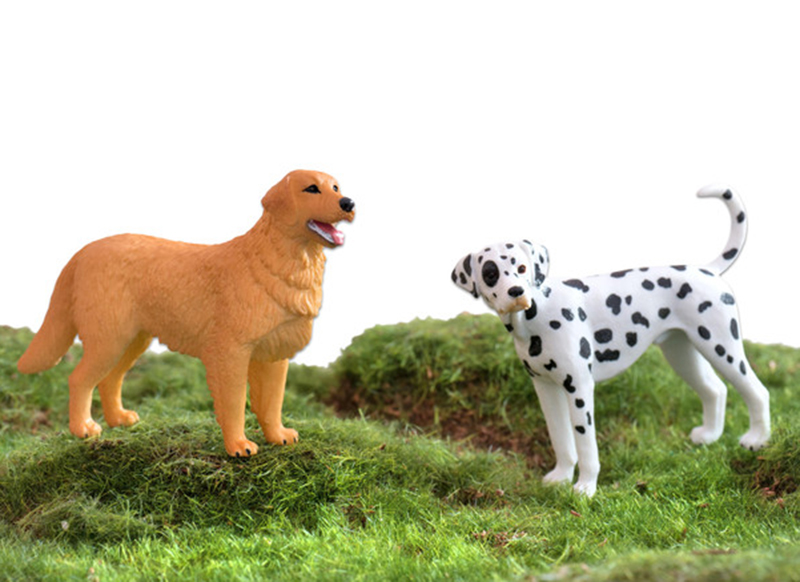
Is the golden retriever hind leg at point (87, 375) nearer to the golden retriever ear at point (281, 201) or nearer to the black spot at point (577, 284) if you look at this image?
→ the golden retriever ear at point (281, 201)

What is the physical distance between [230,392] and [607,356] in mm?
1780

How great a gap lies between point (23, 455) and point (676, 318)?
3.24 metres

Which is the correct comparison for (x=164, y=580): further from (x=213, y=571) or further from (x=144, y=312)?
(x=144, y=312)

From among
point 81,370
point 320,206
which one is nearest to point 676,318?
point 320,206

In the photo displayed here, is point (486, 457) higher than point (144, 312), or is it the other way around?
point (144, 312)

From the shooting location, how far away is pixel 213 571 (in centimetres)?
349

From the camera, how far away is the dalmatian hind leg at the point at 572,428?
4.42m

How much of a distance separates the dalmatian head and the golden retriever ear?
84 centimetres

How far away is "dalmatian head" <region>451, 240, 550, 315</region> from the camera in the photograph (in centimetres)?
414

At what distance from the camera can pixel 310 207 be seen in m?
4.04

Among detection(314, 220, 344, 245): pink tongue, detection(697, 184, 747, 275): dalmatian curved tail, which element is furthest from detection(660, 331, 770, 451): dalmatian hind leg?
detection(314, 220, 344, 245): pink tongue

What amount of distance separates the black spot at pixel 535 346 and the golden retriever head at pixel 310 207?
1.04 m

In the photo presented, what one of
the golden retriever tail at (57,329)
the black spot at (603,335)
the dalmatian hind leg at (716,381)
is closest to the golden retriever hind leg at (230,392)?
the golden retriever tail at (57,329)

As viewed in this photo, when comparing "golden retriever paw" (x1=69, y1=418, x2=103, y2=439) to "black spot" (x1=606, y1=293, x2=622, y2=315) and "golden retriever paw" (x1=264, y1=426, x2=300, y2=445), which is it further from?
"black spot" (x1=606, y1=293, x2=622, y2=315)
